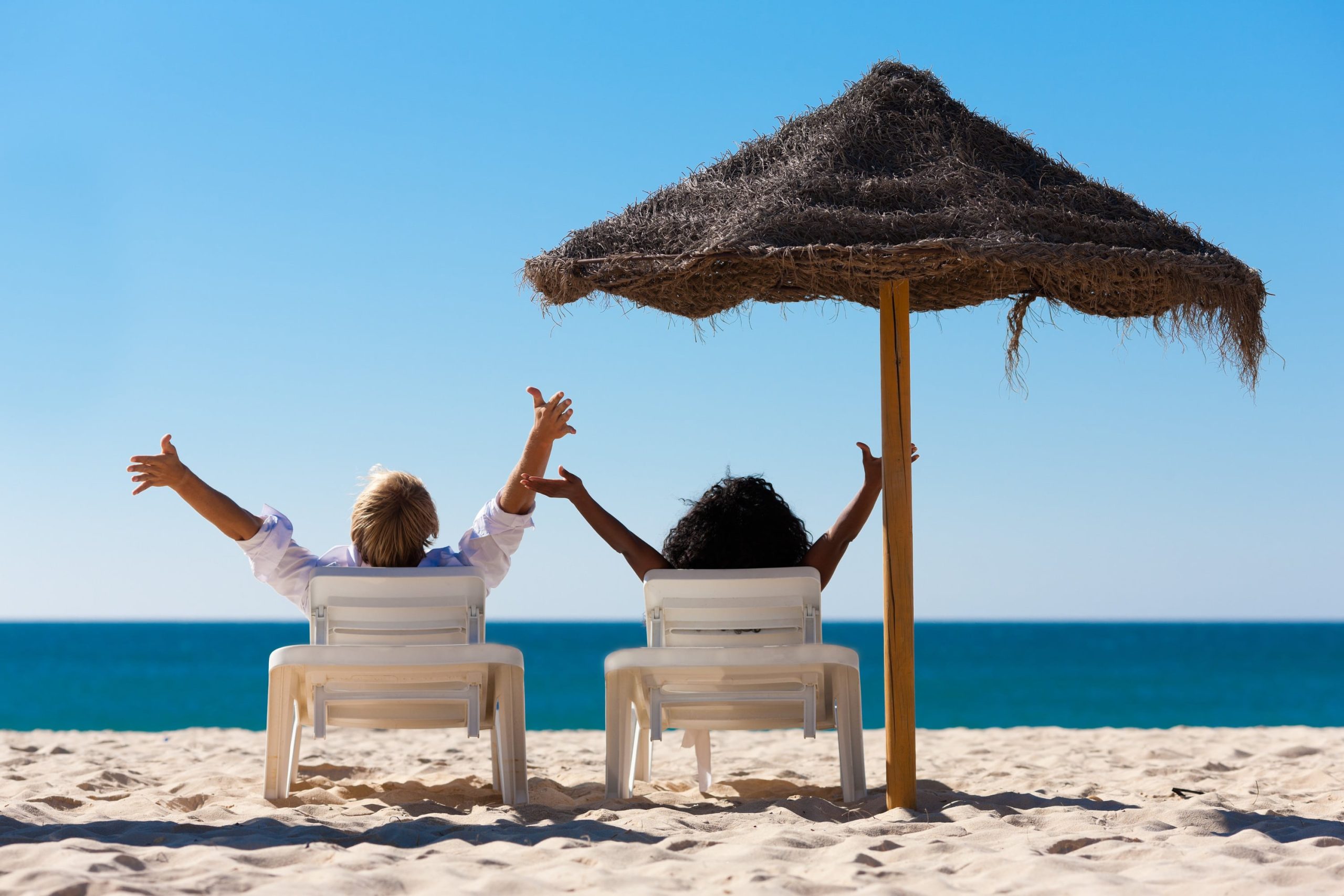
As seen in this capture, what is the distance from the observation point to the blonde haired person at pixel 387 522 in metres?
4.47

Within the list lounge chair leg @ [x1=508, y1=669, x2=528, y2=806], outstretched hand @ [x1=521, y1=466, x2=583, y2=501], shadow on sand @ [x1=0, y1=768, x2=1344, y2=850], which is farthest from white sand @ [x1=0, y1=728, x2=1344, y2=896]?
outstretched hand @ [x1=521, y1=466, x2=583, y2=501]

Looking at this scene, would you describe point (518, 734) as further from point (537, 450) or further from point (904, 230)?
point (904, 230)

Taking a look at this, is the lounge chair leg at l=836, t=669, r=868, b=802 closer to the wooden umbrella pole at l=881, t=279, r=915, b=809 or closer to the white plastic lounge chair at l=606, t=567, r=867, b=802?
the white plastic lounge chair at l=606, t=567, r=867, b=802

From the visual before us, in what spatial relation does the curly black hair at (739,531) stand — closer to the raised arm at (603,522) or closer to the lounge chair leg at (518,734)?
the raised arm at (603,522)

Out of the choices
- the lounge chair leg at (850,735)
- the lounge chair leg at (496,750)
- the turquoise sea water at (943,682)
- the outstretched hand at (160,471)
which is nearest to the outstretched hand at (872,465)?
the lounge chair leg at (850,735)

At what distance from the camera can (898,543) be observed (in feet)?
13.6

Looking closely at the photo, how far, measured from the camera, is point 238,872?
2.93 metres

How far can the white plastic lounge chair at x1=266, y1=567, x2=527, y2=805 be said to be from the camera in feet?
13.8

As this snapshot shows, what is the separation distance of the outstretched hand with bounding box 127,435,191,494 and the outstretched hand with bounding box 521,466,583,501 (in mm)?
1318

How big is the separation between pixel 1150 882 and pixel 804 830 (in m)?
1.03

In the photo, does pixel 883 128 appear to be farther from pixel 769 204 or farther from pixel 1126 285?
pixel 1126 285

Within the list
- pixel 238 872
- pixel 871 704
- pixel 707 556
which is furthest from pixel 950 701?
pixel 238 872

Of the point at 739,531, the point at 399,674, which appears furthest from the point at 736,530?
the point at 399,674

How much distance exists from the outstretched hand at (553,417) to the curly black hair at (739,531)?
0.62 m
